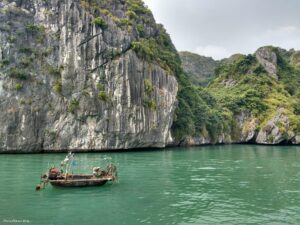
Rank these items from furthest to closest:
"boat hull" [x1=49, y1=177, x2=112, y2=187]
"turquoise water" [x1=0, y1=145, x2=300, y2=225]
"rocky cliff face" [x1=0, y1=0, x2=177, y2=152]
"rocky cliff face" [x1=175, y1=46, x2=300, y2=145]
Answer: "rocky cliff face" [x1=175, y1=46, x2=300, y2=145], "rocky cliff face" [x1=0, y1=0, x2=177, y2=152], "boat hull" [x1=49, y1=177, x2=112, y2=187], "turquoise water" [x1=0, y1=145, x2=300, y2=225]

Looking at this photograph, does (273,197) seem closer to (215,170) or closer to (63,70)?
(215,170)

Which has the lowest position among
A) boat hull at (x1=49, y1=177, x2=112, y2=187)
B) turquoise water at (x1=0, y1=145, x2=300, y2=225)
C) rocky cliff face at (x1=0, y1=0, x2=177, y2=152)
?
turquoise water at (x1=0, y1=145, x2=300, y2=225)

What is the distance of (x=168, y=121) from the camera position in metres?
59.9

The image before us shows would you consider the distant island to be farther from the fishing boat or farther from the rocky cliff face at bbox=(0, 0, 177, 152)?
the fishing boat

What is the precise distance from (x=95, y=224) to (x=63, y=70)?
41.6 meters

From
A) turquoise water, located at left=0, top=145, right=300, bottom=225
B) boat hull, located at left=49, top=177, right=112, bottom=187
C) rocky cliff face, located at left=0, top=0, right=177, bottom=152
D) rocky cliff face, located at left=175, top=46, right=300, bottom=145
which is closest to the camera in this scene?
turquoise water, located at left=0, top=145, right=300, bottom=225

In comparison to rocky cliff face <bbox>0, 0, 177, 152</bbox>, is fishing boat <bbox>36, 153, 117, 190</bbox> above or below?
below

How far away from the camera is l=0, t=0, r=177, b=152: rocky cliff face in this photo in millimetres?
52125

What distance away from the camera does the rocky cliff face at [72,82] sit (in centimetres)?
5212

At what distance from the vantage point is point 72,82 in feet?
177

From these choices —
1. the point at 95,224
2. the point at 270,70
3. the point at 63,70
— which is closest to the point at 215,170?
the point at 95,224

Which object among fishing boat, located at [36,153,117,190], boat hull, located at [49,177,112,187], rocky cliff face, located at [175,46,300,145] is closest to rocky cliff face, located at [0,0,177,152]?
rocky cliff face, located at [175,46,300,145]

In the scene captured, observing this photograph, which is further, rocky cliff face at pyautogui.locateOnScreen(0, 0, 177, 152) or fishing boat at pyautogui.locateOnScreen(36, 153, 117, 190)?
rocky cliff face at pyautogui.locateOnScreen(0, 0, 177, 152)

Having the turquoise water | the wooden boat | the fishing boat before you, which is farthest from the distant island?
the wooden boat
